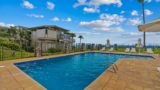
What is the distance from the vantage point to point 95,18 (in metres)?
26.0

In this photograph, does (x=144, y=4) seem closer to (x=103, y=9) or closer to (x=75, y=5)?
(x=103, y=9)

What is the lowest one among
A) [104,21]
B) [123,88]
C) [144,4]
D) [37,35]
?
[123,88]

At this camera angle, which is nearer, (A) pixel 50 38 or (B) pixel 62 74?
(B) pixel 62 74

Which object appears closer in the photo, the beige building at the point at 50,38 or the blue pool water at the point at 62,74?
the blue pool water at the point at 62,74

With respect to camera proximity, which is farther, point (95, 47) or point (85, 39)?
point (85, 39)

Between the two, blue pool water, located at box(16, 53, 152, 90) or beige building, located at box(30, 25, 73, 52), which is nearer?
blue pool water, located at box(16, 53, 152, 90)

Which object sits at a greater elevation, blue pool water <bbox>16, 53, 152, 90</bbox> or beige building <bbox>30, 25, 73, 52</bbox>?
beige building <bbox>30, 25, 73, 52</bbox>

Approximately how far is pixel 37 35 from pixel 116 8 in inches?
509

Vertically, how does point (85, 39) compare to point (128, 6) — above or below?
below

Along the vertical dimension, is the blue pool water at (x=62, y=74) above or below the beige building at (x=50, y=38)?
below

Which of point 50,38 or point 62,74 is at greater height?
point 50,38

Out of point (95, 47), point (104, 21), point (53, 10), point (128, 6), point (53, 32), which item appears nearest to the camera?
point (128, 6)

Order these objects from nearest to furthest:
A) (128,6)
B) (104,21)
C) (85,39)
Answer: (128,6) → (104,21) → (85,39)

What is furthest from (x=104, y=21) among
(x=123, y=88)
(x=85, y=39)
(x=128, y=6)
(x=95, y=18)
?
(x=123, y=88)
